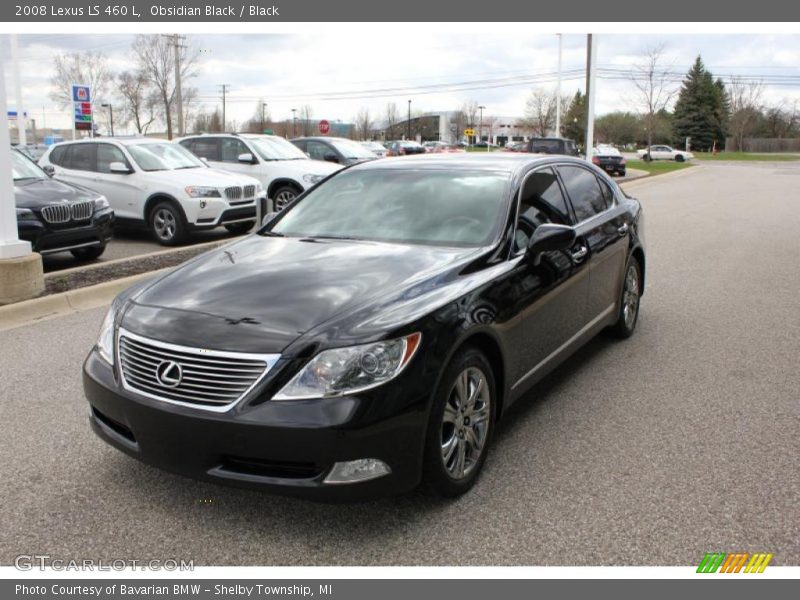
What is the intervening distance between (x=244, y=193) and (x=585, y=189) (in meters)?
8.09

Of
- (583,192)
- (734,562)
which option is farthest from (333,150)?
(734,562)

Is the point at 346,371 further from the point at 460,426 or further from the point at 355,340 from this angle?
the point at 460,426

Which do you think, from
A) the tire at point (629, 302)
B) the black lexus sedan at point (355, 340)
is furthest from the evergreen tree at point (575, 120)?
the black lexus sedan at point (355, 340)

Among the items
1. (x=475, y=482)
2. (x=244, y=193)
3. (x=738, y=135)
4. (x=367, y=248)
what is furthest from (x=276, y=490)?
(x=738, y=135)

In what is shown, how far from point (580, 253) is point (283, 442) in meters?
2.83

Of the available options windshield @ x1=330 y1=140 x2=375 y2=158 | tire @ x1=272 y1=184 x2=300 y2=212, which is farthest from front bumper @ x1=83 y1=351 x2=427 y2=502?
windshield @ x1=330 y1=140 x2=375 y2=158

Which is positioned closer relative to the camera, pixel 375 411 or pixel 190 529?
pixel 375 411

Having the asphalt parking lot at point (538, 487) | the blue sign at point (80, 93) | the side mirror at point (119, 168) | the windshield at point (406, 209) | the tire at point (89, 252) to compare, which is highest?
the blue sign at point (80, 93)

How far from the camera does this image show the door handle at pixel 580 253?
16.4 feet

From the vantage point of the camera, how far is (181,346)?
3.24 metres

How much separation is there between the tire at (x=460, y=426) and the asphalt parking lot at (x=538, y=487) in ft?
0.46

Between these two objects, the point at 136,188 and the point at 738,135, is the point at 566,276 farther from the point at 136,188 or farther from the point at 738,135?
the point at 738,135

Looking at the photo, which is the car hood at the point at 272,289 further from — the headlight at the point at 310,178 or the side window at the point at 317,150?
the side window at the point at 317,150

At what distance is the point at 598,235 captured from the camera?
5.50 m
